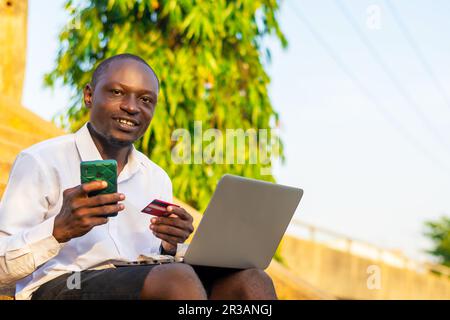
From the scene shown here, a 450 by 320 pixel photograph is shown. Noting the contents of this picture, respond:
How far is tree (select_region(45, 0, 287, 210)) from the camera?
9.12 metres

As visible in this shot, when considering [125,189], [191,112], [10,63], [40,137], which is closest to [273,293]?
[125,189]

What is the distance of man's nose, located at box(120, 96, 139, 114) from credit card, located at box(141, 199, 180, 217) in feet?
1.24

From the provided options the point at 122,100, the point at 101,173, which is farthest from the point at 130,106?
the point at 101,173

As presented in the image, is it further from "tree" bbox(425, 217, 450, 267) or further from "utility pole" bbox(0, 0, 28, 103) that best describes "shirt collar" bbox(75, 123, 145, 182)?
"tree" bbox(425, 217, 450, 267)

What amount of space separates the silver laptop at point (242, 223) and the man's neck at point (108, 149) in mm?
586

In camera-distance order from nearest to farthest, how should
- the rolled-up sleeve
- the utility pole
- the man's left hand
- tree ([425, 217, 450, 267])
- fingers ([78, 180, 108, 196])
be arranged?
fingers ([78, 180, 108, 196]) < the rolled-up sleeve < the man's left hand < the utility pole < tree ([425, 217, 450, 267])

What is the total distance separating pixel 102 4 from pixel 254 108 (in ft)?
7.19

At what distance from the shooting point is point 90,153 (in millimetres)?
2877

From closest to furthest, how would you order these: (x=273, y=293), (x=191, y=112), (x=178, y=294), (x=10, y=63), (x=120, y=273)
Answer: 1. (x=178, y=294)
2. (x=120, y=273)
3. (x=273, y=293)
4. (x=10, y=63)
5. (x=191, y=112)

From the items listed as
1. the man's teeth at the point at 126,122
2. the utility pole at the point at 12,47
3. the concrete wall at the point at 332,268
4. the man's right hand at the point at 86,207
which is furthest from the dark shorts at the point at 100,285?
the concrete wall at the point at 332,268

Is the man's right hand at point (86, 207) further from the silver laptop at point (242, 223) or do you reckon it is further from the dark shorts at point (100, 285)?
the silver laptop at point (242, 223)

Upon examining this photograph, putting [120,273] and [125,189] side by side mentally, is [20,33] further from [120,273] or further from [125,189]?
[120,273]

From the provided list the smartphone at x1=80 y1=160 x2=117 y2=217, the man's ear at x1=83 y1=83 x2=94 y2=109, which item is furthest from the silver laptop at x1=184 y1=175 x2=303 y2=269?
the man's ear at x1=83 y1=83 x2=94 y2=109
